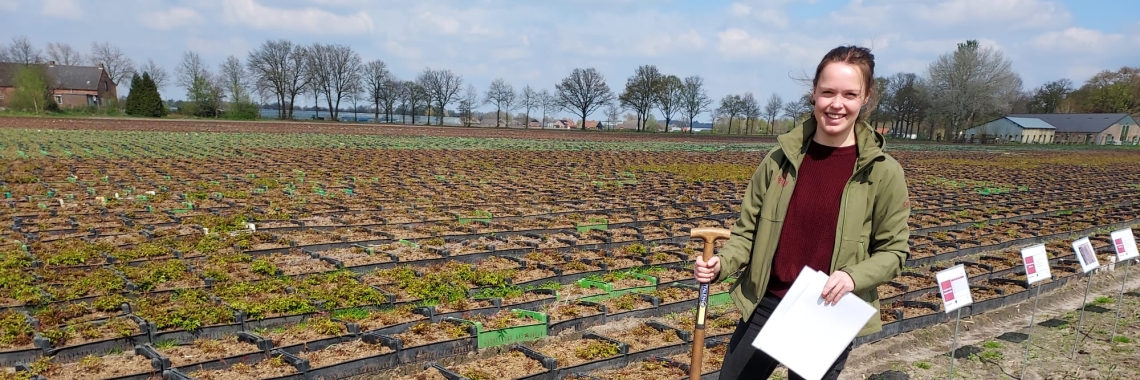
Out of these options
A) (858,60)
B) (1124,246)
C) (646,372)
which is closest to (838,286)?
(858,60)

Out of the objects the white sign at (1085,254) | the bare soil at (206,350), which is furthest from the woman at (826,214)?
the white sign at (1085,254)

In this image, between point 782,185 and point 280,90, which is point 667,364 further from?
point 280,90

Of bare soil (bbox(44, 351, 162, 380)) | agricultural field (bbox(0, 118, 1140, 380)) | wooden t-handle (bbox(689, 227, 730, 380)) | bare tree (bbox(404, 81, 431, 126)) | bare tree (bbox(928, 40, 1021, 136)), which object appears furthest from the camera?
bare tree (bbox(404, 81, 431, 126))

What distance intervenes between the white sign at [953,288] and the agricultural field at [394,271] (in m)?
0.86

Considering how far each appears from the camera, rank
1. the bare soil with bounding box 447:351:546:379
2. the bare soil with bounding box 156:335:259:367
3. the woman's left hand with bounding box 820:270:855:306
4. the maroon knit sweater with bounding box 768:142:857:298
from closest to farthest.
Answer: the woman's left hand with bounding box 820:270:855:306, the maroon knit sweater with bounding box 768:142:857:298, the bare soil with bounding box 447:351:546:379, the bare soil with bounding box 156:335:259:367

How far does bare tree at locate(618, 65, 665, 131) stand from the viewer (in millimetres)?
82438

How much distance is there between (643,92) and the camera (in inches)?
3246

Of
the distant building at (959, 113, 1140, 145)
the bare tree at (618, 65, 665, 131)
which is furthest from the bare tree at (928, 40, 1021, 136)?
the bare tree at (618, 65, 665, 131)

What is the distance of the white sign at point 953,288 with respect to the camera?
487 cm

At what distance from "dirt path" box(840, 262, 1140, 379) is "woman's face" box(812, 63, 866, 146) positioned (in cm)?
369

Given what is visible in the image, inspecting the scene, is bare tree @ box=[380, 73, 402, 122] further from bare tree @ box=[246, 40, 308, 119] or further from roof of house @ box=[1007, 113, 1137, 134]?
roof of house @ box=[1007, 113, 1137, 134]

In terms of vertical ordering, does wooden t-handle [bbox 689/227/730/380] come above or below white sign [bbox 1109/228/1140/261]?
above

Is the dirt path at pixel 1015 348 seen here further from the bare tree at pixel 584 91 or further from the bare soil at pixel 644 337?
the bare tree at pixel 584 91

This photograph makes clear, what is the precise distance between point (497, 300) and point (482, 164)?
52.7 feet
